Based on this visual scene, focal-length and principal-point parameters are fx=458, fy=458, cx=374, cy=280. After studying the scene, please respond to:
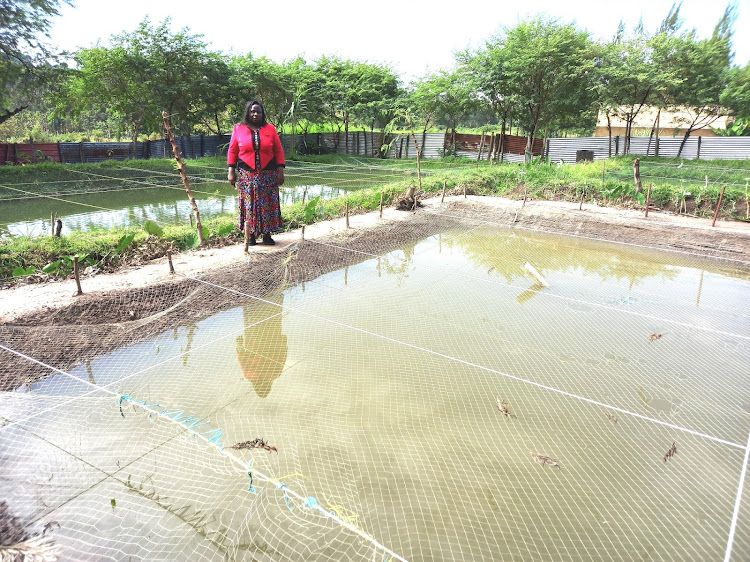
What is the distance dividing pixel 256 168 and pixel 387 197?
414cm

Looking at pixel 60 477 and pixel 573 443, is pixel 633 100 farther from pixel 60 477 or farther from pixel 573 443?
pixel 60 477

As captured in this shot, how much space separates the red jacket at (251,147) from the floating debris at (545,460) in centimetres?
401

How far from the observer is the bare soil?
3178 mm

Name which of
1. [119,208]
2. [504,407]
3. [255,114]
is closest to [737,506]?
[504,407]

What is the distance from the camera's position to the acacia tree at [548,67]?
47.1ft

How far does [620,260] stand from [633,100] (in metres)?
10.5

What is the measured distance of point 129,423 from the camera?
249 cm

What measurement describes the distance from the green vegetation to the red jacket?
1.02m

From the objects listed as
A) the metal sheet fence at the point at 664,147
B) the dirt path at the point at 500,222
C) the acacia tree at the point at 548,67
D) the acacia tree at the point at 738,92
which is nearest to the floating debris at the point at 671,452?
the dirt path at the point at 500,222

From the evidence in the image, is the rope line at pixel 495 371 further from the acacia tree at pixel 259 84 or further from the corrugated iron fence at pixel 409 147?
the acacia tree at pixel 259 84

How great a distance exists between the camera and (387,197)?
8898 millimetres

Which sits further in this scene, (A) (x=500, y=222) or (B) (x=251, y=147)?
(A) (x=500, y=222)

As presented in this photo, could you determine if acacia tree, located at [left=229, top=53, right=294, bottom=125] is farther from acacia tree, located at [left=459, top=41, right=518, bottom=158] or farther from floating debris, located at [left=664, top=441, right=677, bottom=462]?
floating debris, located at [left=664, top=441, right=677, bottom=462]

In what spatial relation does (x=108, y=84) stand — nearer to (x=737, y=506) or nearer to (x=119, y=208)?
(x=119, y=208)
